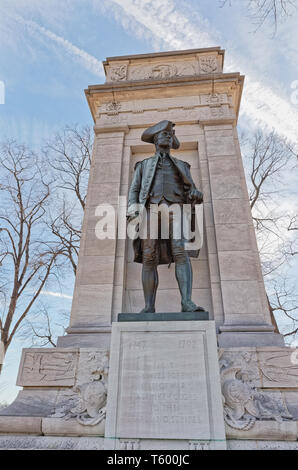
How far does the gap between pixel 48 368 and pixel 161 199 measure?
3923 mm

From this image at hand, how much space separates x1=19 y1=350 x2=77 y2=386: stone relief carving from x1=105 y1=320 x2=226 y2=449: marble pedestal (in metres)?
1.33

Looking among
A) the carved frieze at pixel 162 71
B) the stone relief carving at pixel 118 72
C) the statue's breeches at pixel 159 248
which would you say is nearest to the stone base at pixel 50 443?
the statue's breeches at pixel 159 248

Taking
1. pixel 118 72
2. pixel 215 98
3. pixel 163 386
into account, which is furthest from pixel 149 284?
pixel 118 72

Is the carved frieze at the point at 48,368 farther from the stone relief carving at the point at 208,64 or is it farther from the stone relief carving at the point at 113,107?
the stone relief carving at the point at 208,64

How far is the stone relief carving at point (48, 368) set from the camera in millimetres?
5746

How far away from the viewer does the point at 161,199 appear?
652 centimetres

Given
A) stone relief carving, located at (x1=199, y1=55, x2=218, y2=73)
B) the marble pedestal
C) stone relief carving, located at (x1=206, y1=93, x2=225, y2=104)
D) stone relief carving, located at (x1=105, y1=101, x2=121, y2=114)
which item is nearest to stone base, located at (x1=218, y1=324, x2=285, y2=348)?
the marble pedestal

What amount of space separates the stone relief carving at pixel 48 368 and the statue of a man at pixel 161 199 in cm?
171

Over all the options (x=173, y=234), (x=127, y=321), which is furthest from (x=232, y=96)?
(x=127, y=321)

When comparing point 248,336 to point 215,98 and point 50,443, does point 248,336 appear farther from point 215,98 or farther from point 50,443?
point 215,98

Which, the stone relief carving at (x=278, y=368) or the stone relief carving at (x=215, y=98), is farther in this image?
the stone relief carving at (x=215, y=98)

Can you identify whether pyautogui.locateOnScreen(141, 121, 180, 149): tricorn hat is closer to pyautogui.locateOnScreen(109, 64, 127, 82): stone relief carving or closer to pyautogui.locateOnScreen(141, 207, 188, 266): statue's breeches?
pyautogui.locateOnScreen(141, 207, 188, 266): statue's breeches

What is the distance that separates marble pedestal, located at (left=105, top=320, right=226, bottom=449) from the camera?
4.29 m
